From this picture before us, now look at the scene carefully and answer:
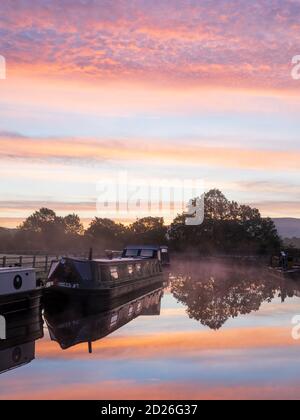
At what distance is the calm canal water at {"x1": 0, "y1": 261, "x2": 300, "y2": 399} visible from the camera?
1526 cm

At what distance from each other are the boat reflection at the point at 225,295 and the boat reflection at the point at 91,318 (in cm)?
259

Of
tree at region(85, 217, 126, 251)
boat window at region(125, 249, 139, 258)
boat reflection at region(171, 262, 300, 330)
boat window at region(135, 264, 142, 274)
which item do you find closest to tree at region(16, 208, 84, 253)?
tree at region(85, 217, 126, 251)

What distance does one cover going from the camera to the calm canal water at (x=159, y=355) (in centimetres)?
1526

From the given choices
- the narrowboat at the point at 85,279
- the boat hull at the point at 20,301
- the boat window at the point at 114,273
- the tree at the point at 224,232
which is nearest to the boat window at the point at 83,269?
the narrowboat at the point at 85,279

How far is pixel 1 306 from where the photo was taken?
85.6ft

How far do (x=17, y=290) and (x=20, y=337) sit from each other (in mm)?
5389

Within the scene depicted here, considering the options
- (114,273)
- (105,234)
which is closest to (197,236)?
(105,234)

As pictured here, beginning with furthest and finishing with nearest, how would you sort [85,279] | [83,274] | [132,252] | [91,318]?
[132,252] < [83,274] < [85,279] < [91,318]

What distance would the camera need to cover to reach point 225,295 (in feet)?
140

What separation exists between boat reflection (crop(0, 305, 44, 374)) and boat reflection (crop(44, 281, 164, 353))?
0.61 m

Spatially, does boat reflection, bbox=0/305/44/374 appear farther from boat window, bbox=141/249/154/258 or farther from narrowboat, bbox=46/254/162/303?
boat window, bbox=141/249/154/258

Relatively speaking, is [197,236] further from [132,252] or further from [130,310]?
[130,310]
